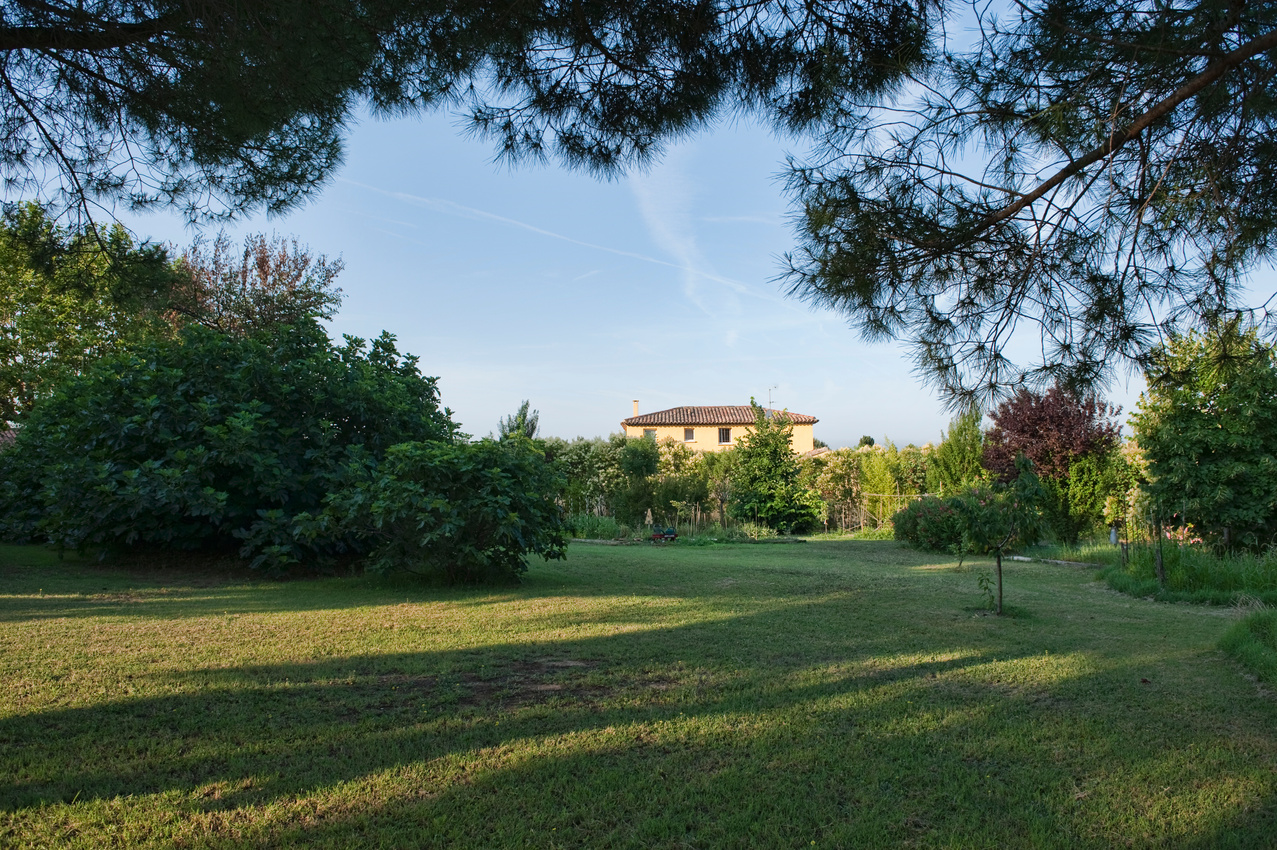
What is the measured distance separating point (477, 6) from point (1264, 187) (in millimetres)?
4431

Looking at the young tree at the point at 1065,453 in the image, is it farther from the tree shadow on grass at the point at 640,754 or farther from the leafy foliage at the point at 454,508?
the tree shadow on grass at the point at 640,754

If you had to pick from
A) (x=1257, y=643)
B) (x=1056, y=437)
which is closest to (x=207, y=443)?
(x=1257, y=643)

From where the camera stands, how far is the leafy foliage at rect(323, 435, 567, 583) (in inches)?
292

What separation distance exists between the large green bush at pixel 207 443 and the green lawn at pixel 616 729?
61.6 inches

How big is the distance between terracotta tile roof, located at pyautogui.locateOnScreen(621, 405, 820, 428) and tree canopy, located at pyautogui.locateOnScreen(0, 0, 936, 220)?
38.4 metres

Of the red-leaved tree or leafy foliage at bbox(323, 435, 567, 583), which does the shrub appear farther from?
leafy foliage at bbox(323, 435, 567, 583)

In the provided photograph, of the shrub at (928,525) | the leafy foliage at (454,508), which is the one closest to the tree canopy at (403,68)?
the leafy foliage at (454,508)

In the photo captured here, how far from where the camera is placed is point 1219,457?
10.0 meters

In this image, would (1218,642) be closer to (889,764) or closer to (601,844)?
(889,764)

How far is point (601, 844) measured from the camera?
8.04 ft

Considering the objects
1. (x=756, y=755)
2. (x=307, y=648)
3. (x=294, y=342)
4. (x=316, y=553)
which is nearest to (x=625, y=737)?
(x=756, y=755)

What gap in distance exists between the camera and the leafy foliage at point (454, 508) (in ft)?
24.3

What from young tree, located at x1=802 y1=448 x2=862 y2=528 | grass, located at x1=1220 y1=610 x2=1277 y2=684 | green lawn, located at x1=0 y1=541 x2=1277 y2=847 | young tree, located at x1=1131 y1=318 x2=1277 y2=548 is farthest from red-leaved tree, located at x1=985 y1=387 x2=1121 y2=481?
grass, located at x1=1220 y1=610 x2=1277 y2=684

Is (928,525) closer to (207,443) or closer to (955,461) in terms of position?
(955,461)
